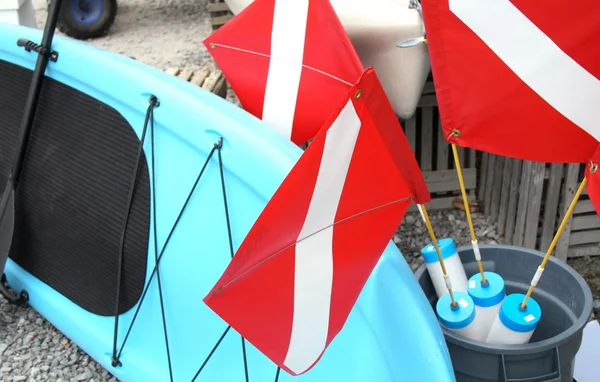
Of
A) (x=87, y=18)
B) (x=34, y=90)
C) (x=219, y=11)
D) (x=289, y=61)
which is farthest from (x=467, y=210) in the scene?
(x=87, y=18)

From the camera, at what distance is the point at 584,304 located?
1.60m

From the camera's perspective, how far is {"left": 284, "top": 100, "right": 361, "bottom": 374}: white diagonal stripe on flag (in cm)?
109

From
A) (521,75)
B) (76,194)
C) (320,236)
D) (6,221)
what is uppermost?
(521,75)

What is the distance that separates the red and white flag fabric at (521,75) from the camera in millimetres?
1228

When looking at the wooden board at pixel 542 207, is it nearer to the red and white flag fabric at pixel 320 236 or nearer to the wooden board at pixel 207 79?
the wooden board at pixel 207 79

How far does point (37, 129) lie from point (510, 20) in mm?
1526

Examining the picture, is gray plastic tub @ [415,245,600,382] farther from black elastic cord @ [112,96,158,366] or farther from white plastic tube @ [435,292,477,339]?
black elastic cord @ [112,96,158,366]

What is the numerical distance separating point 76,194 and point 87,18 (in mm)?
3119

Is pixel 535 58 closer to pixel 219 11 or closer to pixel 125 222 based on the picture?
pixel 125 222

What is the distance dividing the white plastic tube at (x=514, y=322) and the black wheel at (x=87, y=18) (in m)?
3.98

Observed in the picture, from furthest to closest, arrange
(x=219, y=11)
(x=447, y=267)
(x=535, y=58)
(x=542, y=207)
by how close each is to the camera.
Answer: (x=219, y=11) → (x=542, y=207) → (x=447, y=267) → (x=535, y=58)

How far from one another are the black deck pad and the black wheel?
2.64 m

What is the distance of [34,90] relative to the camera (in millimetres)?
2123

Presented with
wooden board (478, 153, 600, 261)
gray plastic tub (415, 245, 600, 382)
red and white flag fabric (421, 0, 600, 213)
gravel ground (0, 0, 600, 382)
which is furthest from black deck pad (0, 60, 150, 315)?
wooden board (478, 153, 600, 261)
